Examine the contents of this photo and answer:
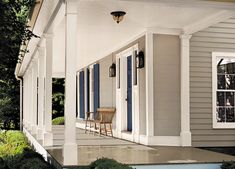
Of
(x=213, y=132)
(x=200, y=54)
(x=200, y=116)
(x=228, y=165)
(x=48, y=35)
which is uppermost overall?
(x=48, y=35)

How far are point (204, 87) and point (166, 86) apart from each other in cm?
95

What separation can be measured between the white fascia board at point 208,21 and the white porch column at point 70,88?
2.60 metres

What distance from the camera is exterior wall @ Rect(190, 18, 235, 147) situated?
330 inches

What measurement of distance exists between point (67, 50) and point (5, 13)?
3.94 ft

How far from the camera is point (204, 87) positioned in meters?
8.51

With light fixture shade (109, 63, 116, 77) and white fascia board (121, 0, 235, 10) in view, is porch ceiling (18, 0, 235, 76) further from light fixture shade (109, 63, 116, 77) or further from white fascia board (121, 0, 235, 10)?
light fixture shade (109, 63, 116, 77)

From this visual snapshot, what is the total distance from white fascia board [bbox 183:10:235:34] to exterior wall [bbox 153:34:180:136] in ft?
1.36

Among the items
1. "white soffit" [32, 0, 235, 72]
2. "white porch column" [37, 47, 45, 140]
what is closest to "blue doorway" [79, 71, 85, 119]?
"white soffit" [32, 0, 235, 72]

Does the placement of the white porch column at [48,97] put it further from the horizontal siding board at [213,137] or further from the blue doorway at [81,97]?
the blue doorway at [81,97]

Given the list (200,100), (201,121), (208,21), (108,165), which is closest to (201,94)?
(200,100)

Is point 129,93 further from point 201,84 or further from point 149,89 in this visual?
point 201,84

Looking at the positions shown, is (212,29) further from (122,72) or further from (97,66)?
(97,66)

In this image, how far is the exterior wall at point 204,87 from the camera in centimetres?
838

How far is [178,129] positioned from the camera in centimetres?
812
